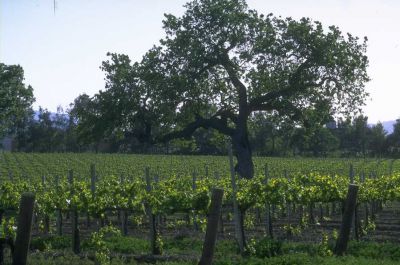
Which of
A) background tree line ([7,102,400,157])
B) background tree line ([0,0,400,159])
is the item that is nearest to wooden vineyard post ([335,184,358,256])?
background tree line ([0,0,400,159])

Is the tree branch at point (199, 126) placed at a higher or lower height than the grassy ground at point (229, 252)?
higher

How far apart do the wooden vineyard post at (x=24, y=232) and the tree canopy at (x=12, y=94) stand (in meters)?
44.7

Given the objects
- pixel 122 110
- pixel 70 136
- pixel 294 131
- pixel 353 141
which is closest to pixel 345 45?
pixel 294 131

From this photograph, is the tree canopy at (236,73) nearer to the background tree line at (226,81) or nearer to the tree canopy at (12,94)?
the background tree line at (226,81)

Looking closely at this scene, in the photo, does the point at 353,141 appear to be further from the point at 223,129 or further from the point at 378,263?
the point at 378,263

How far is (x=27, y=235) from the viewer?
7910 millimetres

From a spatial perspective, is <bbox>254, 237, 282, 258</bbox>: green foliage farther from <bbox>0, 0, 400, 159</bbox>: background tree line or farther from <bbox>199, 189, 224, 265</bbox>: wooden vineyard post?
<bbox>0, 0, 400, 159</bbox>: background tree line

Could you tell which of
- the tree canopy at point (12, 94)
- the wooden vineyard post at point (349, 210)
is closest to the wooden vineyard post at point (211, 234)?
the wooden vineyard post at point (349, 210)

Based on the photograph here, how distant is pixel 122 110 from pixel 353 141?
3555 inches

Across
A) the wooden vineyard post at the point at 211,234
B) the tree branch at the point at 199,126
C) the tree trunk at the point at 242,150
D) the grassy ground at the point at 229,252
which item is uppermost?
the tree branch at the point at 199,126

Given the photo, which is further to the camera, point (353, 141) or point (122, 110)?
point (353, 141)

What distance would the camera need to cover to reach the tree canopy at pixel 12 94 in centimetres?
5125

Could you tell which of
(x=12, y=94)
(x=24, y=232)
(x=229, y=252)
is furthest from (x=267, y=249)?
(x=12, y=94)

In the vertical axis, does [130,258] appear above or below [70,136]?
below
